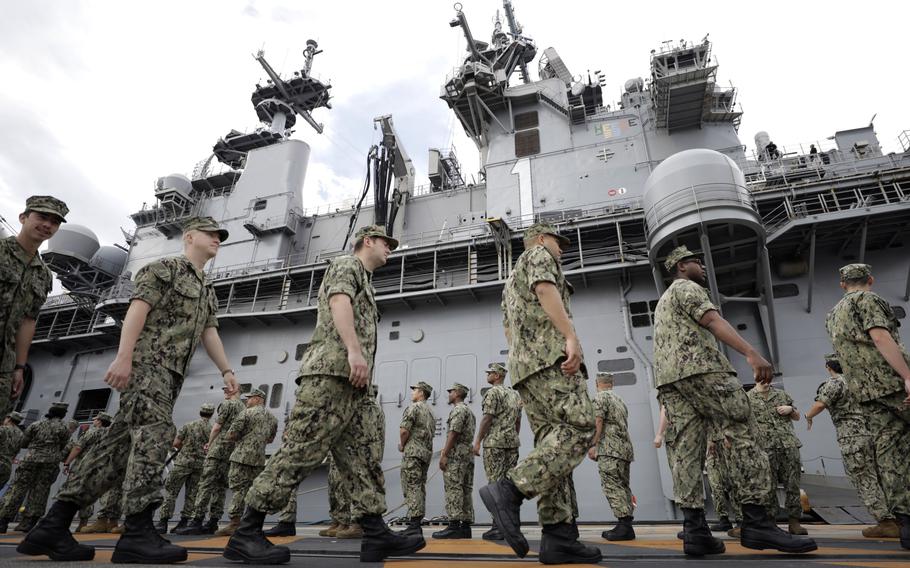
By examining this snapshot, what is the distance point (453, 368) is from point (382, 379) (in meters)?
1.71

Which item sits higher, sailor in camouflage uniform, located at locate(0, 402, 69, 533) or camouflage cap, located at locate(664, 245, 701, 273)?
camouflage cap, located at locate(664, 245, 701, 273)

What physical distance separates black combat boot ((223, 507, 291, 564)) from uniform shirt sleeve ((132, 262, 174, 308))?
130 centimetres

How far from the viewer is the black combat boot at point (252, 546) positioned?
2215 millimetres

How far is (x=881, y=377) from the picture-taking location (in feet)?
10.6

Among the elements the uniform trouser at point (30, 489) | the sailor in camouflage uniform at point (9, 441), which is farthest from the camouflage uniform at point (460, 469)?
the uniform trouser at point (30, 489)

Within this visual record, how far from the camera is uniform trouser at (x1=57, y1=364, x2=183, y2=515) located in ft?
7.97

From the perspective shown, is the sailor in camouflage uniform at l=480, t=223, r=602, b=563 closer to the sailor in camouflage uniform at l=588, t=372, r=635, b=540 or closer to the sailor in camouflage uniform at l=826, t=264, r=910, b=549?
the sailor in camouflage uniform at l=826, t=264, r=910, b=549

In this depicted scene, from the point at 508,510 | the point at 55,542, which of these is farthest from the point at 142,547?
the point at 508,510

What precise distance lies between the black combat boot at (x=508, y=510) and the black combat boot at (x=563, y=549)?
0.14 meters

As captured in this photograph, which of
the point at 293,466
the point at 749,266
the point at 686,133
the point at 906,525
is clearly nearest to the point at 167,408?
the point at 293,466

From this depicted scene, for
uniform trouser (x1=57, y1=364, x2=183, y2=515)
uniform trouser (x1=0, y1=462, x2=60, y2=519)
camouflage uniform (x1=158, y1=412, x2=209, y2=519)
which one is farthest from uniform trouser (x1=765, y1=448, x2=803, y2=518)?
uniform trouser (x1=0, y1=462, x2=60, y2=519)

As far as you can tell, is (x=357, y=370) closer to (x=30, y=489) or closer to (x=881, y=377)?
(x=881, y=377)

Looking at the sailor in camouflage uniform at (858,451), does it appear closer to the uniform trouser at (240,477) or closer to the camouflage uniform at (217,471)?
the uniform trouser at (240,477)

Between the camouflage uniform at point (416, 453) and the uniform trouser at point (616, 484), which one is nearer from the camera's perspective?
the uniform trouser at point (616, 484)
